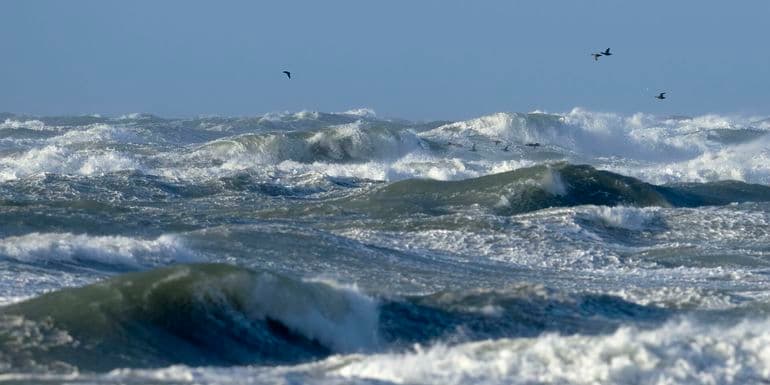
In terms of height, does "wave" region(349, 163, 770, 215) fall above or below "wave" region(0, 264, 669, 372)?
above

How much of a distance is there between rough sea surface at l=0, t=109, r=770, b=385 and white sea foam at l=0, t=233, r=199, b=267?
0.04m

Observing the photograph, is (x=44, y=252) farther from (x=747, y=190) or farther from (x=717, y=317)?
(x=747, y=190)

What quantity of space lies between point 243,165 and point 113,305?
104 ft

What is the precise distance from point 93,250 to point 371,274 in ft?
12.6

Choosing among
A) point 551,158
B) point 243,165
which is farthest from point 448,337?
point 551,158

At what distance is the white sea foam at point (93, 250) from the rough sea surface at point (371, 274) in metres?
0.04

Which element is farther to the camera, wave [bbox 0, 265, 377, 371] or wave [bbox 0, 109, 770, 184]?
wave [bbox 0, 109, 770, 184]

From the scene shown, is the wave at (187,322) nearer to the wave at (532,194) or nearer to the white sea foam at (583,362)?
the white sea foam at (583,362)

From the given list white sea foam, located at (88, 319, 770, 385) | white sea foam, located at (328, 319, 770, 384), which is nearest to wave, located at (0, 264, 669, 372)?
white sea foam, located at (88, 319, 770, 385)

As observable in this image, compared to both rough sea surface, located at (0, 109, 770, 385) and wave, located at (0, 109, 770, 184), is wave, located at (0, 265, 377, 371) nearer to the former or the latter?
rough sea surface, located at (0, 109, 770, 385)

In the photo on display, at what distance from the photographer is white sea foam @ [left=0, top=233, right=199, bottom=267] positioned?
1819 centimetres

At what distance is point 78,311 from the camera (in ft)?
42.1

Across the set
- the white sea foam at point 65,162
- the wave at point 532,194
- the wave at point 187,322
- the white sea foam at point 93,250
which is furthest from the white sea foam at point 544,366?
the white sea foam at point 65,162

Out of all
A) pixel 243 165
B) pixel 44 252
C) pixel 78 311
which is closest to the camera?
pixel 78 311
